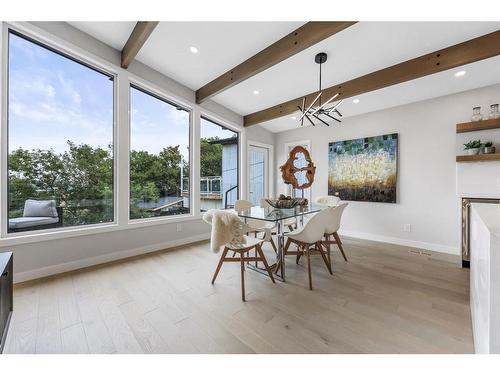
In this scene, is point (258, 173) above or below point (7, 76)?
below

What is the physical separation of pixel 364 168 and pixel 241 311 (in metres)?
3.61

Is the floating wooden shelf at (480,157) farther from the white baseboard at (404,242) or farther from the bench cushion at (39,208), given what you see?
the bench cushion at (39,208)

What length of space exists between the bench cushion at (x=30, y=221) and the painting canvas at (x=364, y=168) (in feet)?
15.5

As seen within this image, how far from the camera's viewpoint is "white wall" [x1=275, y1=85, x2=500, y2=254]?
3.37 m

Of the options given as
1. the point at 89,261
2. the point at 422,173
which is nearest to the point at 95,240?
the point at 89,261

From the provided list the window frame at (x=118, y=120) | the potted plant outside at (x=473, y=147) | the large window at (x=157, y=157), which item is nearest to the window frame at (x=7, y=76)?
the window frame at (x=118, y=120)

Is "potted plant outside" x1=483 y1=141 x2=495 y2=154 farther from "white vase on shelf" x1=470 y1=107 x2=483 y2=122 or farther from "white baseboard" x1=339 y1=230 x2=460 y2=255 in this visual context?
"white baseboard" x1=339 y1=230 x2=460 y2=255

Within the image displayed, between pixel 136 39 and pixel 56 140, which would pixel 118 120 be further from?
pixel 136 39

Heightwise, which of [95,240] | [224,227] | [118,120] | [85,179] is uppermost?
[118,120]

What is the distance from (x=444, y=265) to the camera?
9.45 feet

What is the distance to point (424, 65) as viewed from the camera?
264 cm

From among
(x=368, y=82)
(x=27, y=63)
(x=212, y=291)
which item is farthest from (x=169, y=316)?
(x=368, y=82)

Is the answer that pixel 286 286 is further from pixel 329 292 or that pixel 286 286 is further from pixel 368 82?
pixel 368 82

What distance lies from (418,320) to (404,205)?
262 cm
